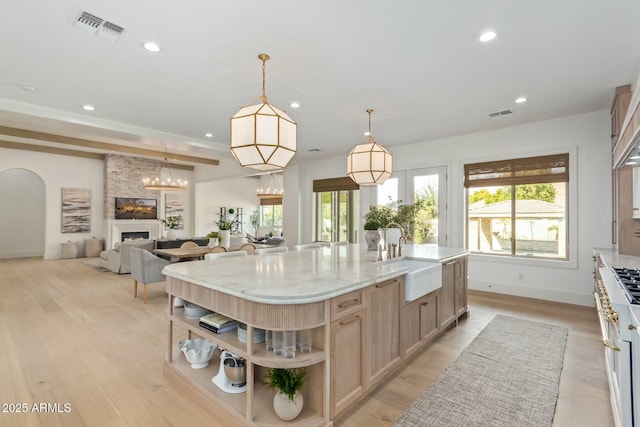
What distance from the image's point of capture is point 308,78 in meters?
3.38

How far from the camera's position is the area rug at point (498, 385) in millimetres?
2055

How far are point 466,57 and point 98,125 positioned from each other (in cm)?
539

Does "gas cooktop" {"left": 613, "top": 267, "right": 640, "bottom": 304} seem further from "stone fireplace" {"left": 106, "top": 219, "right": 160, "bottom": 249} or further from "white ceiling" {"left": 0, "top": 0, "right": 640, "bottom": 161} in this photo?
"stone fireplace" {"left": 106, "top": 219, "right": 160, "bottom": 249}

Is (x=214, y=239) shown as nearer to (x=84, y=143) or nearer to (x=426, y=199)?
(x=426, y=199)

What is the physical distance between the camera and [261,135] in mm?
2422

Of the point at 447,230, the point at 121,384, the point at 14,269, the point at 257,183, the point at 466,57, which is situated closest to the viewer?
the point at 121,384

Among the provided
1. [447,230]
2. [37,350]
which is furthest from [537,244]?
[37,350]

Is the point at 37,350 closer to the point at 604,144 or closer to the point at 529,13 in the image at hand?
the point at 529,13

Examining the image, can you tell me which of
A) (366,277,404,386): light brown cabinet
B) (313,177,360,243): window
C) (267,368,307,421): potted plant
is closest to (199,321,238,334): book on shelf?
(267,368,307,421): potted plant

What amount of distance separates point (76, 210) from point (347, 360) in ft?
36.0

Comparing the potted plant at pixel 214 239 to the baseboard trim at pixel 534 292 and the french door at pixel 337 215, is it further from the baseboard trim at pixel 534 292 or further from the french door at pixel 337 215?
the baseboard trim at pixel 534 292

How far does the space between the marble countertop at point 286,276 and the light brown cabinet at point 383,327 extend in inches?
4.4

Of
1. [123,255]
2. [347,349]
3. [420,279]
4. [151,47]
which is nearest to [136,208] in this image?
[123,255]

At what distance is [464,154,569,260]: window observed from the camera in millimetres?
4852
